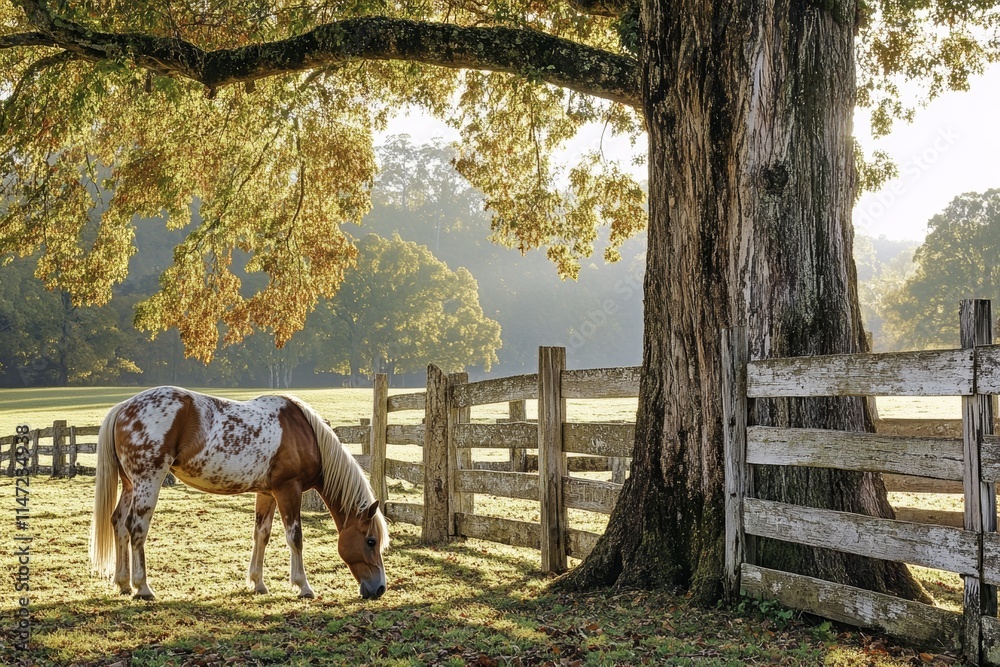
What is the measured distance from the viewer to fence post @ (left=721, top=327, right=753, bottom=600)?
5.83 meters

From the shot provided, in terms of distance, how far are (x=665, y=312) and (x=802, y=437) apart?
4.75ft

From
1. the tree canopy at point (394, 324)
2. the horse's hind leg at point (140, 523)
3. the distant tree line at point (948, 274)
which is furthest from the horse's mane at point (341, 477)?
the distant tree line at point (948, 274)

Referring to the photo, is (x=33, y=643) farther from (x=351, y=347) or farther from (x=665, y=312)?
(x=351, y=347)

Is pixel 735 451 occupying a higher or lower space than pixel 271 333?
lower

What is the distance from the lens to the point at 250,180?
15.2m

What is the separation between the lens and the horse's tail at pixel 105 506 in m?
6.94

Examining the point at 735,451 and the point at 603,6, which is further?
the point at 603,6

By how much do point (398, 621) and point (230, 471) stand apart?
7.05 feet

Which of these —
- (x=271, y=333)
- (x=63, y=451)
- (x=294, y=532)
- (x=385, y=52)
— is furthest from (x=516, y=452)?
(x=271, y=333)

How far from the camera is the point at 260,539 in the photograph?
24.4 ft

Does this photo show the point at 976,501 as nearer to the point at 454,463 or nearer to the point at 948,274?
the point at 454,463

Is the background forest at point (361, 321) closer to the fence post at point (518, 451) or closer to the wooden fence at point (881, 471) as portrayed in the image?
the fence post at point (518, 451)

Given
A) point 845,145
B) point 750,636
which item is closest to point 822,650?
point 750,636

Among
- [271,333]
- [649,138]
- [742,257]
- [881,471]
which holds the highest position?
[271,333]
